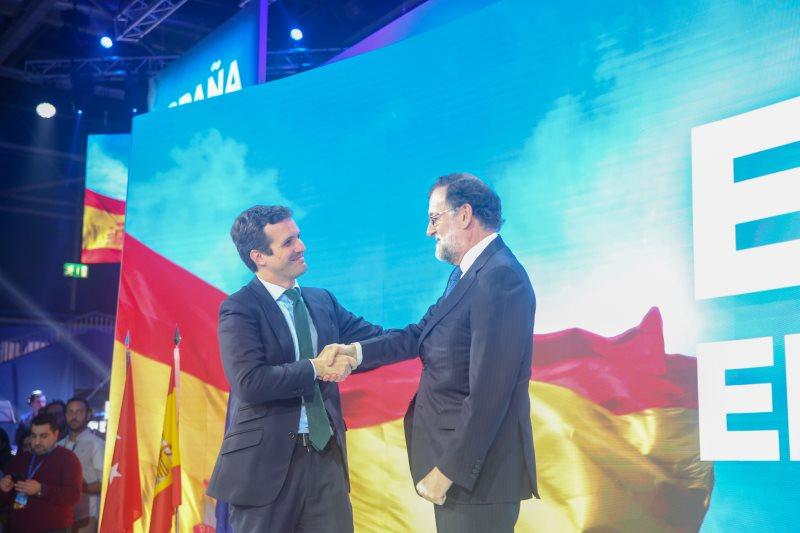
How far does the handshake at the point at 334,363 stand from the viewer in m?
2.78

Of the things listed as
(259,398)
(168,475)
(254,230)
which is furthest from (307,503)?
(168,475)

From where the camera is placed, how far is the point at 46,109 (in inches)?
496

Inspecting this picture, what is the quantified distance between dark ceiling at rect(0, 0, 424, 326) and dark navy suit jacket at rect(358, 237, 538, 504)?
7433 millimetres

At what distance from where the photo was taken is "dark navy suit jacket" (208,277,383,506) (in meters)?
2.66

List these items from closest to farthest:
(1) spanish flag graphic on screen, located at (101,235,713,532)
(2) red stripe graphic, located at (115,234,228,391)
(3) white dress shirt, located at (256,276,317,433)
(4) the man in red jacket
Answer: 1. (3) white dress shirt, located at (256,276,317,433)
2. (1) spanish flag graphic on screen, located at (101,235,713,532)
3. (2) red stripe graphic, located at (115,234,228,391)
4. (4) the man in red jacket

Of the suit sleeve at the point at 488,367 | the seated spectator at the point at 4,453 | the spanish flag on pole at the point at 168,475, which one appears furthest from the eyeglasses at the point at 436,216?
the seated spectator at the point at 4,453

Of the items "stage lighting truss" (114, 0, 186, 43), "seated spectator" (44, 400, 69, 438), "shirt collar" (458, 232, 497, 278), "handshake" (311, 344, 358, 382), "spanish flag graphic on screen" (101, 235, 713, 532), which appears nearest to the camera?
"shirt collar" (458, 232, 497, 278)

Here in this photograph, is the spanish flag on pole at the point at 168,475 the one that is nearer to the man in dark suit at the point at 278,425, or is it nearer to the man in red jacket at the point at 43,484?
the man in red jacket at the point at 43,484

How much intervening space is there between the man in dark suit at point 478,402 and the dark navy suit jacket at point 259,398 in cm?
45

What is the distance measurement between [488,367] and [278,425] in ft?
2.81

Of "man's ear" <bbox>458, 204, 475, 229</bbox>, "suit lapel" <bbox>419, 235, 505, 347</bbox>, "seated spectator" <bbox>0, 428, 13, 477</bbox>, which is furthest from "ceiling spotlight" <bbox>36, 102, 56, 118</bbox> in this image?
"suit lapel" <bbox>419, 235, 505, 347</bbox>

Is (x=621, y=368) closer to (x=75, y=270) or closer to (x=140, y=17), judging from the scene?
(x=140, y=17)

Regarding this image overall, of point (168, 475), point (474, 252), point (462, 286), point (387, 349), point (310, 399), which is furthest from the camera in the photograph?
point (168, 475)

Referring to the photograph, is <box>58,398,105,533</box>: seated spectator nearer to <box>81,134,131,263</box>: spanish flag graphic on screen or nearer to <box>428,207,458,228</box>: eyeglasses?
<box>81,134,131,263</box>: spanish flag graphic on screen
